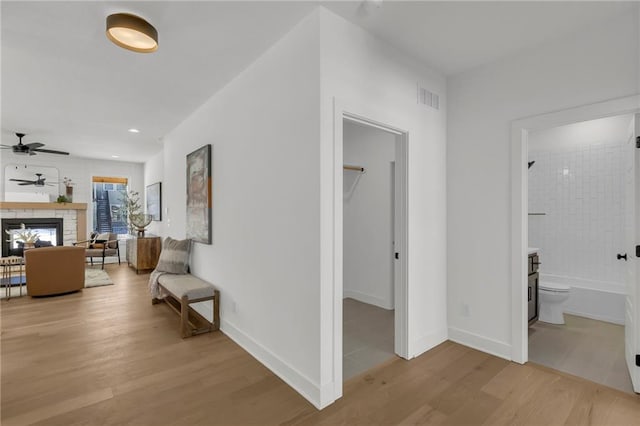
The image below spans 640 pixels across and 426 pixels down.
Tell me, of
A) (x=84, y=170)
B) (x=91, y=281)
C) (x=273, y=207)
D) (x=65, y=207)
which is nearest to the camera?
(x=273, y=207)

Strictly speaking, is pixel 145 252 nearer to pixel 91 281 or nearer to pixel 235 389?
pixel 91 281

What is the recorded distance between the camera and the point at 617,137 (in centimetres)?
376

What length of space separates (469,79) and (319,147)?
1982mm

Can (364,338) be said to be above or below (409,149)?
below

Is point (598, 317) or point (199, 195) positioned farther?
point (199, 195)

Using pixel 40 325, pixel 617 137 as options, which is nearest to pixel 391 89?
pixel 617 137

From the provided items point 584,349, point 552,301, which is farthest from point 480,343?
point 552,301

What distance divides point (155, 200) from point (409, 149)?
6.27m

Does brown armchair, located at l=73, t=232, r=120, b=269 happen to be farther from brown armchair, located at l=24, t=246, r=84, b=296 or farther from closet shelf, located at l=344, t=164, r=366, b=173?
closet shelf, located at l=344, t=164, r=366, b=173

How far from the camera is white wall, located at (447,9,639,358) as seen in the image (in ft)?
7.72

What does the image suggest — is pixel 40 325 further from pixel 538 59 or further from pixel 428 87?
pixel 538 59

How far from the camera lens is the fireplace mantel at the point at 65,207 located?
676cm

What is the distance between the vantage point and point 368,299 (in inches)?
176

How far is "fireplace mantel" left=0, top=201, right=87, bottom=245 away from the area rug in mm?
1353
